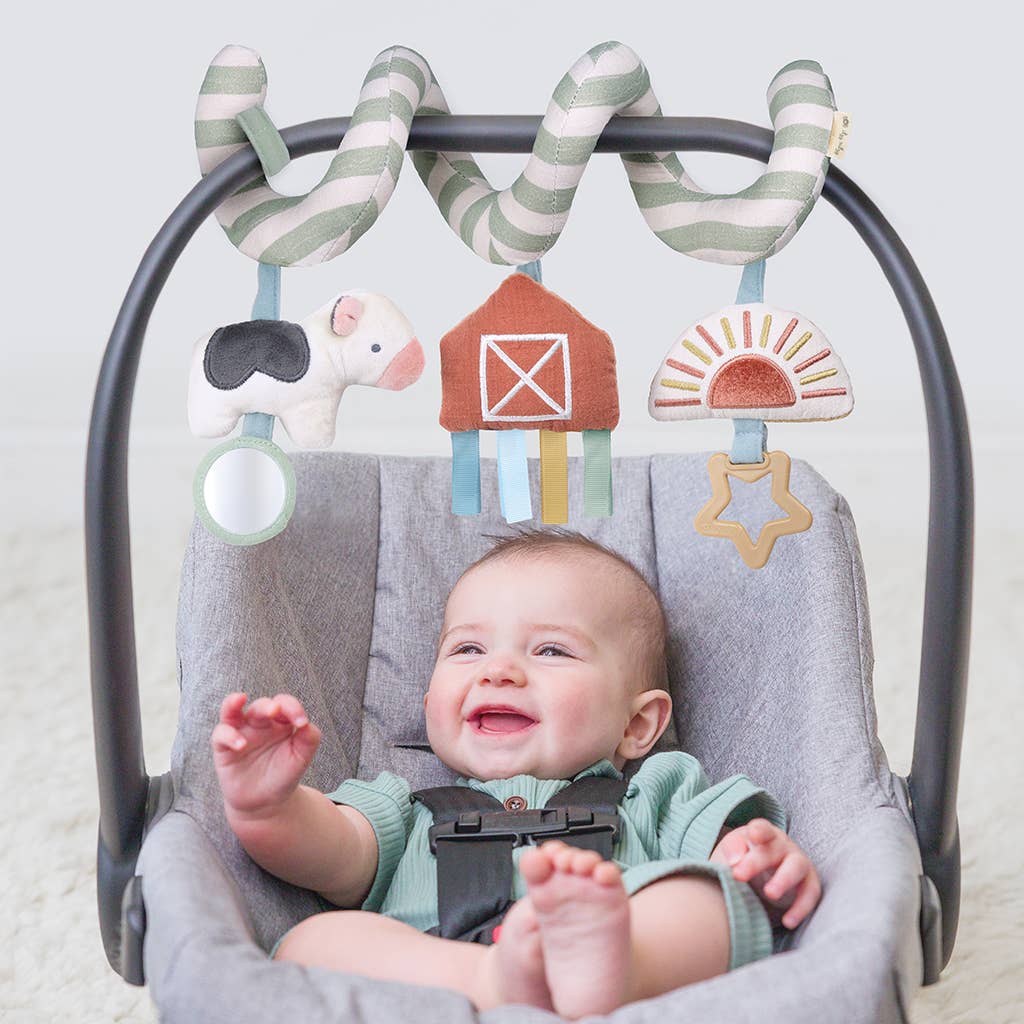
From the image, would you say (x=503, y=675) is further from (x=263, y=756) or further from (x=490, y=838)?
(x=263, y=756)

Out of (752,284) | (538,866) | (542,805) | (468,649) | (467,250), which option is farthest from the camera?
(467,250)

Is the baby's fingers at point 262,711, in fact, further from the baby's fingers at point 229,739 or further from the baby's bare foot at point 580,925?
the baby's bare foot at point 580,925

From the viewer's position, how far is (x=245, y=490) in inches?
43.9

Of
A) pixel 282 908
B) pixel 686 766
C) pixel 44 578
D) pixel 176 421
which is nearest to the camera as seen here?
pixel 282 908

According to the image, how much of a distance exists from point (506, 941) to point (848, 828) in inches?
13.4

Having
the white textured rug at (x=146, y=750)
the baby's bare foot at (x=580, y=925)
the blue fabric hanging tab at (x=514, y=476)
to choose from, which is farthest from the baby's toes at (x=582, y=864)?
the white textured rug at (x=146, y=750)

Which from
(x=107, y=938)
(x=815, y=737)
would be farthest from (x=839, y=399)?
(x=107, y=938)

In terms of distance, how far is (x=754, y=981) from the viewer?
881mm

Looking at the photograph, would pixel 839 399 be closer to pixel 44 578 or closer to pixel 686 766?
pixel 686 766

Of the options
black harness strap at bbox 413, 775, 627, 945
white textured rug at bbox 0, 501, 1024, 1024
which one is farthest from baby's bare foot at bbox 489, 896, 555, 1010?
white textured rug at bbox 0, 501, 1024, 1024

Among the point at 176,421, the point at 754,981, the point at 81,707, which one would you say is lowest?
the point at 81,707

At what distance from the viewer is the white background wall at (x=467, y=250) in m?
2.63

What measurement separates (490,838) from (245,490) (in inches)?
13.8

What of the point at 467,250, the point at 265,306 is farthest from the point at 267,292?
the point at 467,250
